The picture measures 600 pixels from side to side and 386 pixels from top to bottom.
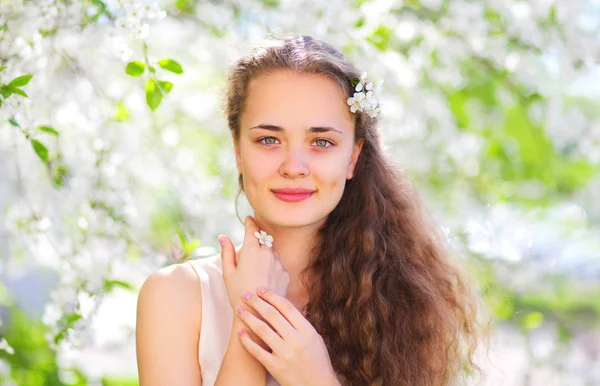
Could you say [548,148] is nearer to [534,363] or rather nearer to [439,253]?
[534,363]

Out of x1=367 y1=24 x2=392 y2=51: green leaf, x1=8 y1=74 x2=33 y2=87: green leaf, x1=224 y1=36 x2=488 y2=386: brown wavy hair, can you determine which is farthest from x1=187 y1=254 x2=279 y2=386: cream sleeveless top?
x1=367 y1=24 x2=392 y2=51: green leaf

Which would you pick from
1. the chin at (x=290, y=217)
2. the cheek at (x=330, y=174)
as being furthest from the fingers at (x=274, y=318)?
the cheek at (x=330, y=174)

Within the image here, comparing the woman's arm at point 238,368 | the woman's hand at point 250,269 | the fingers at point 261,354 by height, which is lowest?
the woman's arm at point 238,368

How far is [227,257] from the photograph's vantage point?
1769 mm

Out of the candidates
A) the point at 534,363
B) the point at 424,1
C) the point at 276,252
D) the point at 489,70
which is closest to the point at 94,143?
the point at 276,252

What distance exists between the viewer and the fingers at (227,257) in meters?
1.75

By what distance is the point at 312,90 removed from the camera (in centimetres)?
184

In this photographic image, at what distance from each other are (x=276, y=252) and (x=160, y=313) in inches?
13.0

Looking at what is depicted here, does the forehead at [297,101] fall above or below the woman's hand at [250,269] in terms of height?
above

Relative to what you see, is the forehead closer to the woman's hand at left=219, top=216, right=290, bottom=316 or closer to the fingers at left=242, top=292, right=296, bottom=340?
the woman's hand at left=219, top=216, right=290, bottom=316

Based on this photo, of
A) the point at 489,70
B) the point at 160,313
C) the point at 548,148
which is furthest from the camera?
the point at 548,148

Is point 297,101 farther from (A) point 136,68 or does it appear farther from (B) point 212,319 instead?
(B) point 212,319

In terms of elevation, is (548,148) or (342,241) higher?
(548,148)

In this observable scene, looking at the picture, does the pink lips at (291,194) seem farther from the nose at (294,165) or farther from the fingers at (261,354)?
the fingers at (261,354)
